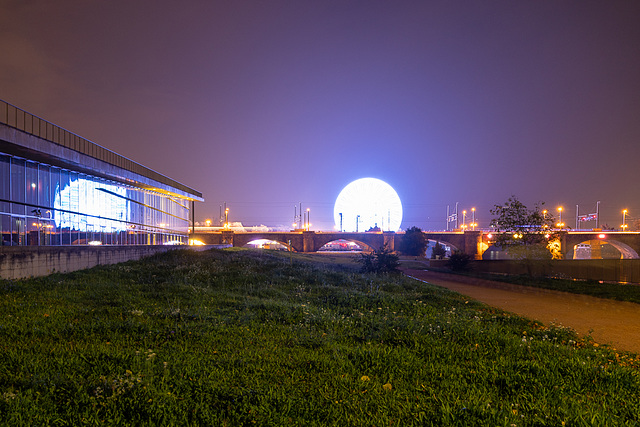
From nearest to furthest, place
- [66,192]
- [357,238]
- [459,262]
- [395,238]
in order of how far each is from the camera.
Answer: [66,192]
[459,262]
[395,238]
[357,238]

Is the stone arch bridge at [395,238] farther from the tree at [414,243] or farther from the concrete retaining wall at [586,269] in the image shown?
the concrete retaining wall at [586,269]

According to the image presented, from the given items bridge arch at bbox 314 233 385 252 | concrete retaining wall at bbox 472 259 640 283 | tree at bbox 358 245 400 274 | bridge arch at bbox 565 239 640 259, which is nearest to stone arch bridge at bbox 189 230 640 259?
bridge arch at bbox 314 233 385 252

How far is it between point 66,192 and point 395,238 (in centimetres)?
7485

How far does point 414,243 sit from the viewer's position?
7738 centimetres

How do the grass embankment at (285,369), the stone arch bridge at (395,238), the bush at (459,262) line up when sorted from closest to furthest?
the grass embankment at (285,369), the bush at (459,262), the stone arch bridge at (395,238)

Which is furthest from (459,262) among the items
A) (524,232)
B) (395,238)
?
(395,238)

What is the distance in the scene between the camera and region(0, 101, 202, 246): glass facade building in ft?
50.7

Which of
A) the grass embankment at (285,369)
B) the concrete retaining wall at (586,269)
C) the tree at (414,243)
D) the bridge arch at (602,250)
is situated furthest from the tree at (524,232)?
the bridge arch at (602,250)

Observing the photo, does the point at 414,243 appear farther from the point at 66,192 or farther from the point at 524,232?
the point at 66,192

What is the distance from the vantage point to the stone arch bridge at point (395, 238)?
81.1 m

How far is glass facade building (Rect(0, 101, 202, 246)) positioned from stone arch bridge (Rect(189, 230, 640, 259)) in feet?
160

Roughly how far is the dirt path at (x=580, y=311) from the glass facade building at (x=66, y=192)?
1944cm

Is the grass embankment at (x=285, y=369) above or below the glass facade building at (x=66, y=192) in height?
below

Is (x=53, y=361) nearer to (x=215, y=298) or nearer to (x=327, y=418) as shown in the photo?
(x=327, y=418)
